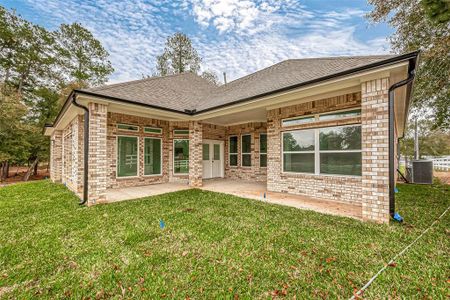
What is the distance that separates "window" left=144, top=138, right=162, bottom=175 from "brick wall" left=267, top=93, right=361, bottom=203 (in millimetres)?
5329

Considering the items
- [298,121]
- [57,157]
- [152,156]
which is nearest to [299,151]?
[298,121]

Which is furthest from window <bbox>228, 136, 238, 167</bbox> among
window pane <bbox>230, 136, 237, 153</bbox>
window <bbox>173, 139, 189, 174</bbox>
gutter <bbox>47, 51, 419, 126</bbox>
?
gutter <bbox>47, 51, 419, 126</bbox>

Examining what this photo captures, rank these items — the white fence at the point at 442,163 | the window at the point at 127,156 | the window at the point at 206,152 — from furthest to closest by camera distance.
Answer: the white fence at the point at 442,163
the window at the point at 206,152
the window at the point at 127,156

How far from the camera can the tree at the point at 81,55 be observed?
1666 centimetres

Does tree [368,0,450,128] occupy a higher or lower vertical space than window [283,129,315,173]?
higher

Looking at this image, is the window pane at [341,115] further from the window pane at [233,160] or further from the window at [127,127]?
the window at [127,127]

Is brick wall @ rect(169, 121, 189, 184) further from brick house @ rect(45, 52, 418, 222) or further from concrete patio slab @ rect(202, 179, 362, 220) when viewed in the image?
concrete patio slab @ rect(202, 179, 362, 220)

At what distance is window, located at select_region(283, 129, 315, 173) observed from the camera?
20.4ft

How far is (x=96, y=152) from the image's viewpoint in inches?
216

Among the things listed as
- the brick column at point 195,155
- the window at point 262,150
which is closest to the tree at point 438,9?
the brick column at point 195,155

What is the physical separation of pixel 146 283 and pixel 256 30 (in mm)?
12864

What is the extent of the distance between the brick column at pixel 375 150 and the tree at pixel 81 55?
21609mm

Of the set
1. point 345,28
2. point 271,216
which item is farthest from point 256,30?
point 271,216

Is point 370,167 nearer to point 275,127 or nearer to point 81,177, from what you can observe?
point 275,127
